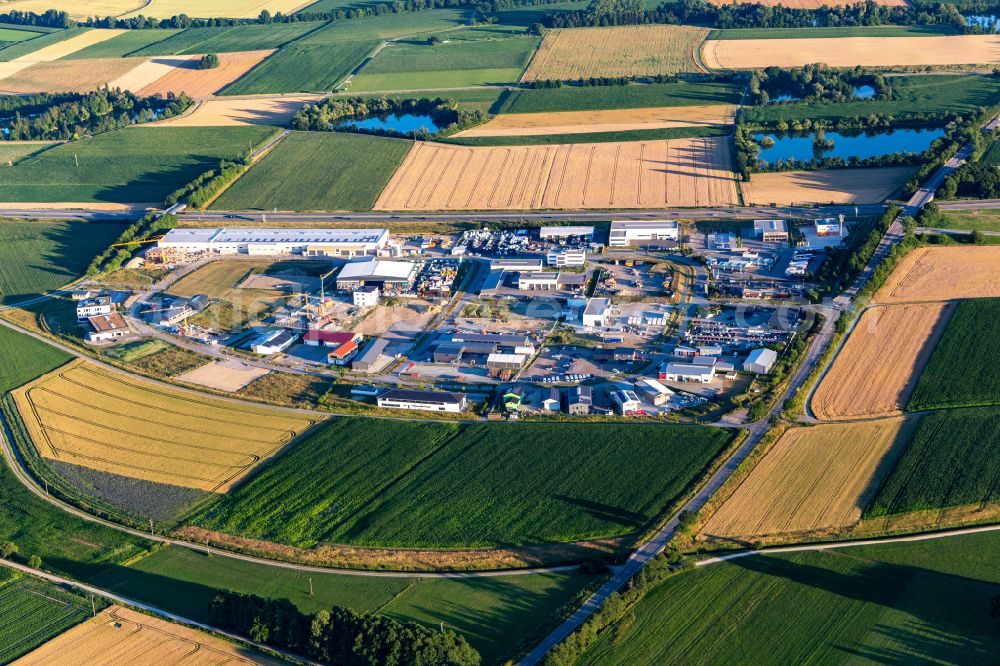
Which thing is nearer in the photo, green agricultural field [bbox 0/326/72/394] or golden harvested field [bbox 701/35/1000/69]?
green agricultural field [bbox 0/326/72/394]

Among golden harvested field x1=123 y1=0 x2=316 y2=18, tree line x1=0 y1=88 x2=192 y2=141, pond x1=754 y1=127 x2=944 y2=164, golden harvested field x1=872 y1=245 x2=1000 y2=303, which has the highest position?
golden harvested field x1=123 y1=0 x2=316 y2=18

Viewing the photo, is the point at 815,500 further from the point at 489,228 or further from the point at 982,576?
the point at 489,228

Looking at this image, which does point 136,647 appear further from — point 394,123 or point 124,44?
point 124,44

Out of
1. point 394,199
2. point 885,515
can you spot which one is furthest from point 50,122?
point 885,515

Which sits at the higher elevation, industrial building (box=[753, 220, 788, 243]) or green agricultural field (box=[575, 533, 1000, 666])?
industrial building (box=[753, 220, 788, 243])

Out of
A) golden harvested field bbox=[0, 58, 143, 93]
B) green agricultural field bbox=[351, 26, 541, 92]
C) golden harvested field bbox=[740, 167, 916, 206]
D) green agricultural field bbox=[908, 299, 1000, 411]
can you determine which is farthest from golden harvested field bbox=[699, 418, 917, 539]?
golden harvested field bbox=[0, 58, 143, 93]

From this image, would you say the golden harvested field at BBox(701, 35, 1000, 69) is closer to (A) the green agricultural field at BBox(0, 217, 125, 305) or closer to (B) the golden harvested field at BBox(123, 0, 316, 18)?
(A) the green agricultural field at BBox(0, 217, 125, 305)

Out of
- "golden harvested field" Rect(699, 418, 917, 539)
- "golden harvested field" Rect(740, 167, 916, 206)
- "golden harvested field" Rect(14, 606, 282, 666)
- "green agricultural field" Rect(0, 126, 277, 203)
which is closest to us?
"golden harvested field" Rect(14, 606, 282, 666)

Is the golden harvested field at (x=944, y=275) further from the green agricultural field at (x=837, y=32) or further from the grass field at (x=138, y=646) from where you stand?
the green agricultural field at (x=837, y=32)
